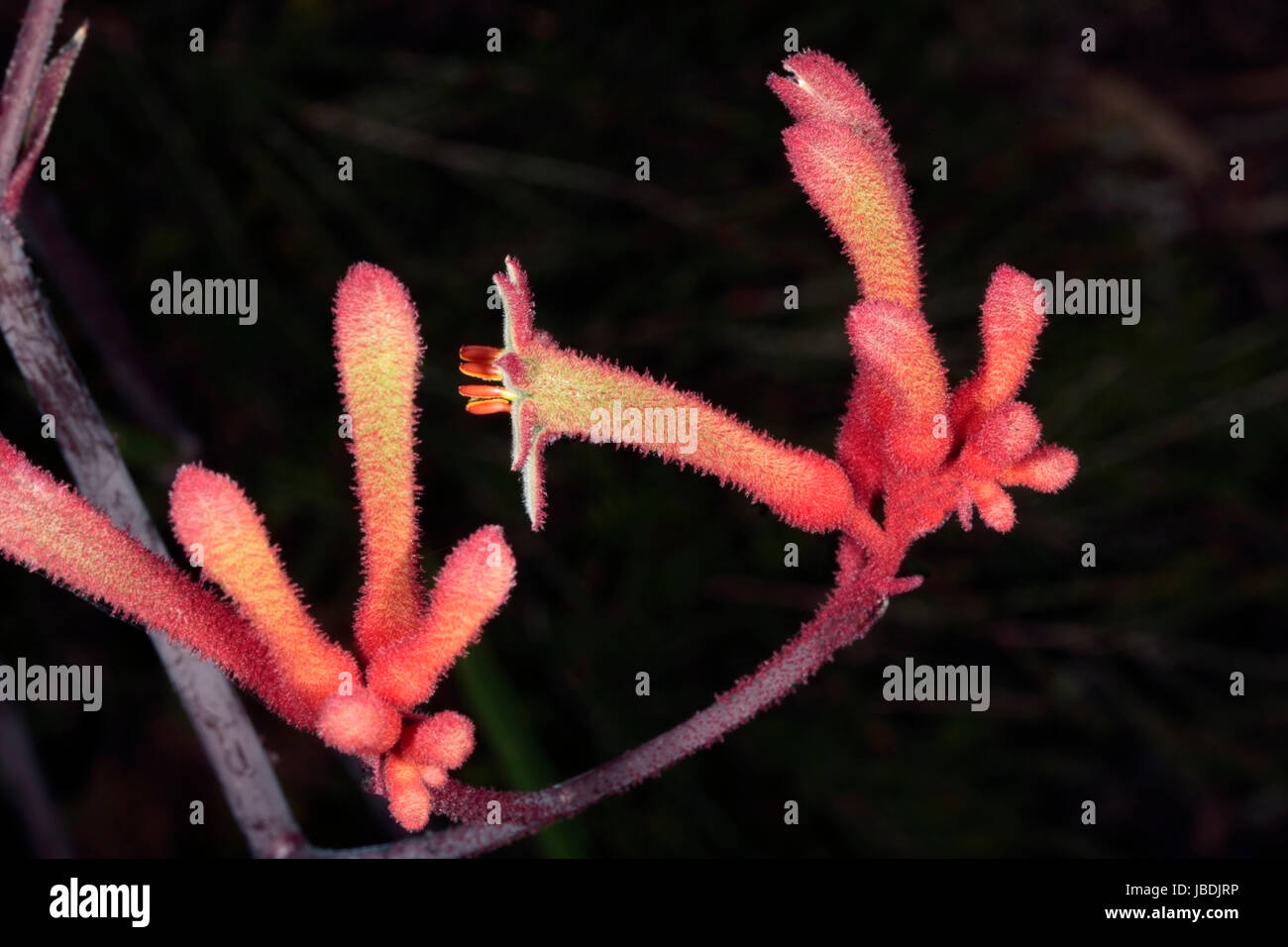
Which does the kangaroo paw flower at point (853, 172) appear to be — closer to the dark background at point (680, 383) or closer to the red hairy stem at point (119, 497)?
the red hairy stem at point (119, 497)

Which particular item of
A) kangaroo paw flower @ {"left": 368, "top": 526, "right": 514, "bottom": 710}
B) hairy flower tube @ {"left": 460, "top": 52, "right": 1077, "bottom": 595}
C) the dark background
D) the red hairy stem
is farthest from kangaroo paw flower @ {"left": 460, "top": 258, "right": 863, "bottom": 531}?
the dark background

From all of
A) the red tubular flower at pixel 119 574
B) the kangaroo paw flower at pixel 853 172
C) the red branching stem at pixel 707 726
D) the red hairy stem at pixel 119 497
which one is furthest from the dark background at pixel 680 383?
the kangaroo paw flower at pixel 853 172

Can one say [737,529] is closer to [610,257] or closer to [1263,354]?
[610,257]

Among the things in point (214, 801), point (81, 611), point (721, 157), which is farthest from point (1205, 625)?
point (81, 611)

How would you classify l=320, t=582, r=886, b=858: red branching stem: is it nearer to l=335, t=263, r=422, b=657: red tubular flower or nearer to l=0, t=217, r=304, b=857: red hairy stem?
l=335, t=263, r=422, b=657: red tubular flower

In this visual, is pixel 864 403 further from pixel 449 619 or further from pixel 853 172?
pixel 449 619

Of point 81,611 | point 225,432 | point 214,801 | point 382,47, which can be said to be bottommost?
point 214,801
